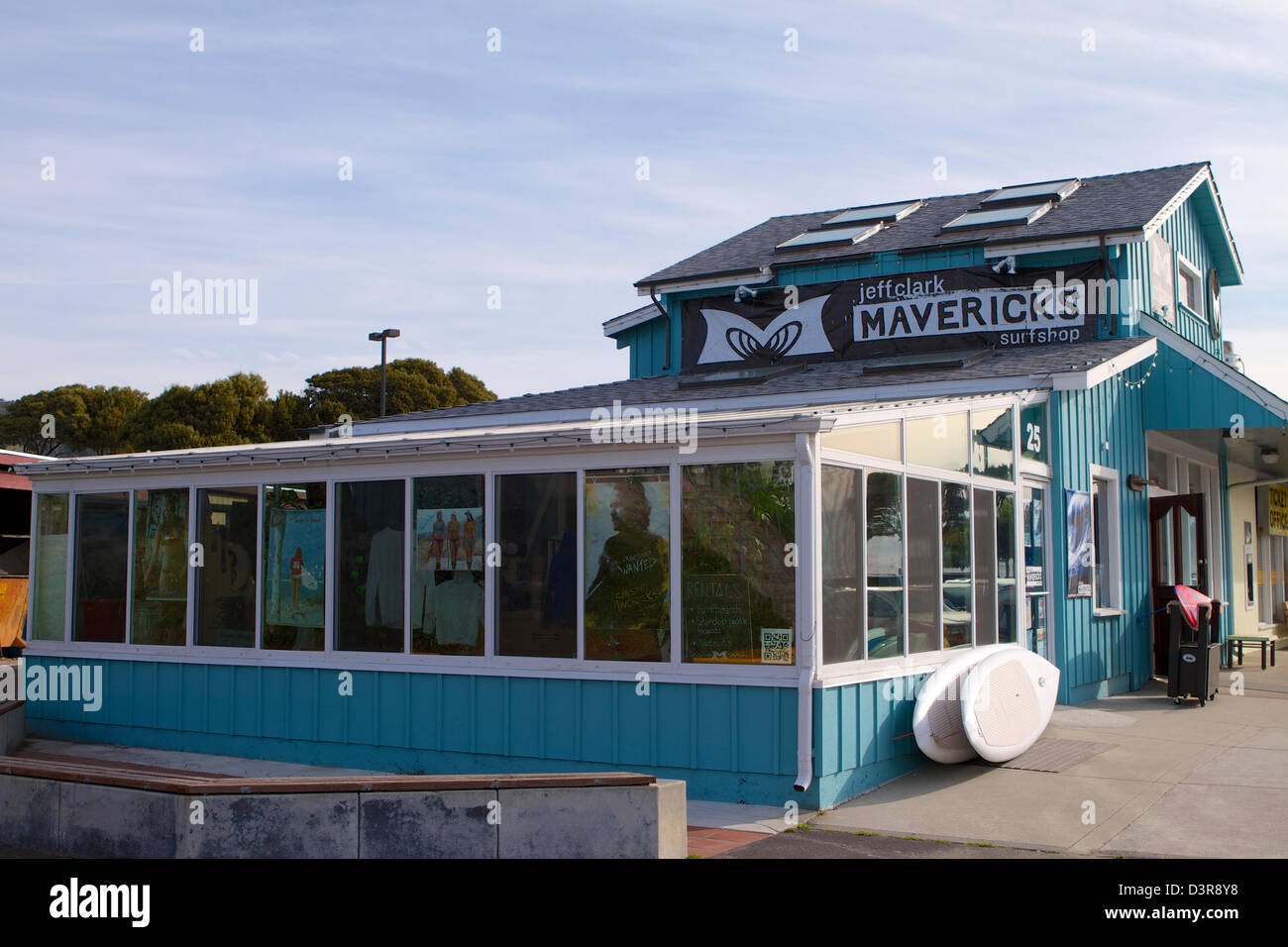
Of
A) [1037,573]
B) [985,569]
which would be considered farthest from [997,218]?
[985,569]

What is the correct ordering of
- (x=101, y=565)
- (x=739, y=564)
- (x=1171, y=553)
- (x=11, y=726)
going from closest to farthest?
(x=739, y=564), (x=11, y=726), (x=101, y=565), (x=1171, y=553)

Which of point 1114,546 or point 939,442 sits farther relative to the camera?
point 1114,546

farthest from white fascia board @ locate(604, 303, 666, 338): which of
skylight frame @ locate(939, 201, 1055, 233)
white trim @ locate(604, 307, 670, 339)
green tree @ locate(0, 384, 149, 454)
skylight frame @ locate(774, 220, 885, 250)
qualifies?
green tree @ locate(0, 384, 149, 454)

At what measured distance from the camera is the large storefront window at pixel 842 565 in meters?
8.22

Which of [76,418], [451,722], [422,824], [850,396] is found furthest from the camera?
[76,418]

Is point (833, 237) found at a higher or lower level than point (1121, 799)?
higher

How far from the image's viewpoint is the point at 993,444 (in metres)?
10.8

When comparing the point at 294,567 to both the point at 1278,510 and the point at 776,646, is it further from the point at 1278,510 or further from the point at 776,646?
the point at 1278,510

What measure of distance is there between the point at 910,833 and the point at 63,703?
8.26 meters

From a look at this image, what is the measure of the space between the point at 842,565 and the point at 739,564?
75 centimetres

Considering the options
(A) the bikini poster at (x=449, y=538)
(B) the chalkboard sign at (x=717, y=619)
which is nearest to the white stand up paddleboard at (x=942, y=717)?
(B) the chalkboard sign at (x=717, y=619)

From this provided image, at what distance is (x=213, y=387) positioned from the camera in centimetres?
4503

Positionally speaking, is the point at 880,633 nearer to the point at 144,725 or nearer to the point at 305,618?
the point at 305,618

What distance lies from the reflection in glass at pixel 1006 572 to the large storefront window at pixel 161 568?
744cm
